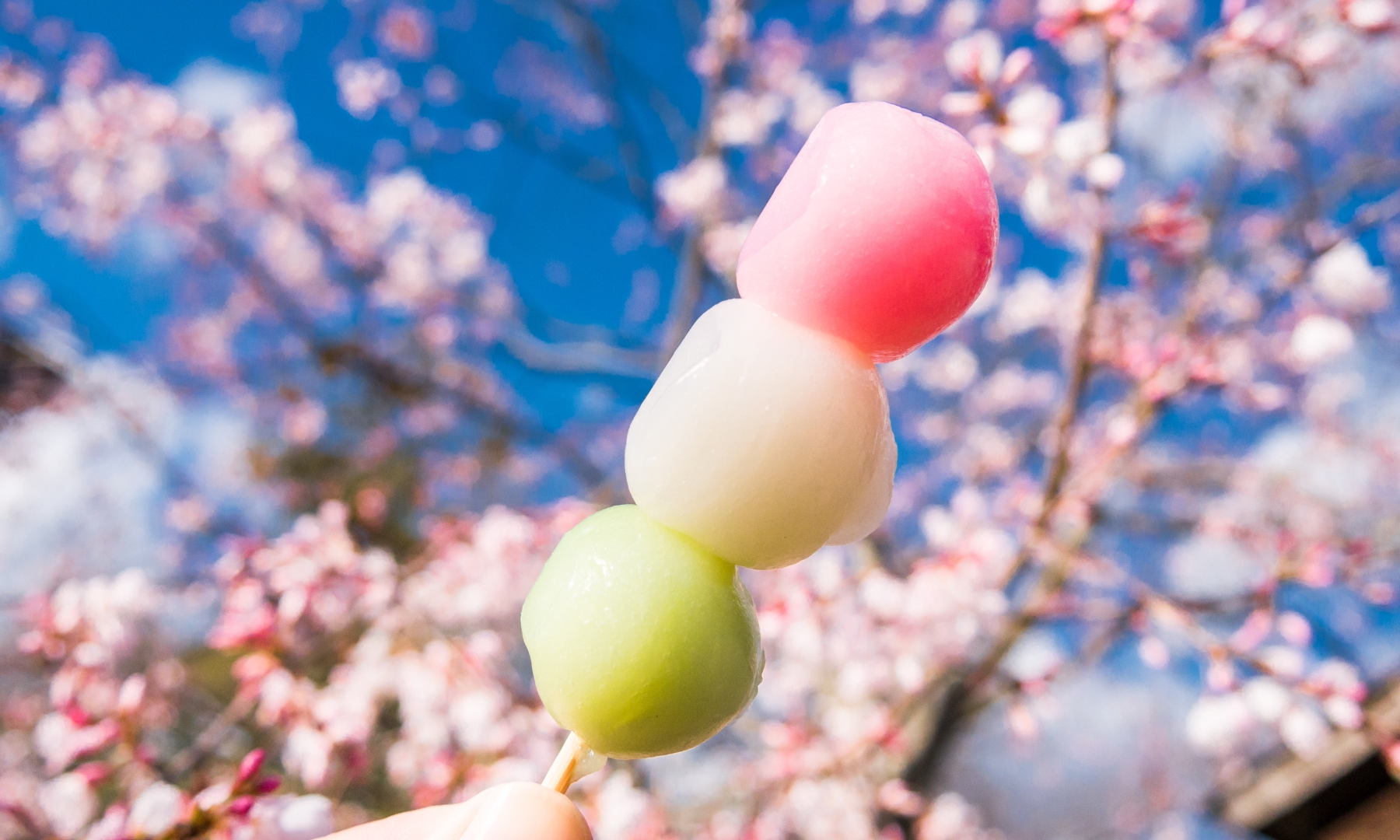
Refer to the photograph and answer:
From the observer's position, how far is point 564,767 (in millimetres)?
974

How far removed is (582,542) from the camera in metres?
0.96

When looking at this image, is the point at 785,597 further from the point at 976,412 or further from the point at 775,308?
the point at 976,412

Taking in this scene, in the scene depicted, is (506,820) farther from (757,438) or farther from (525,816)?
(757,438)

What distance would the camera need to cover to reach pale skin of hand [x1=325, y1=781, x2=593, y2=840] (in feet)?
2.98

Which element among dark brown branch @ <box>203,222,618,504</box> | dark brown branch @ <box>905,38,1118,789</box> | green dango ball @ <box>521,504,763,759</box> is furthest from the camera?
dark brown branch @ <box>203,222,618,504</box>

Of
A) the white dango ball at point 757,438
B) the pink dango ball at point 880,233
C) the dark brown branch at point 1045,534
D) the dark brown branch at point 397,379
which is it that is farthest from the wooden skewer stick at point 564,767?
the dark brown branch at point 397,379

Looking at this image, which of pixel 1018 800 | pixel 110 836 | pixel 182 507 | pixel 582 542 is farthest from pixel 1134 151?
pixel 1018 800

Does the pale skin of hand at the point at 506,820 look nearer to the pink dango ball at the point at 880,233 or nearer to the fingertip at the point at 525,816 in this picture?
the fingertip at the point at 525,816

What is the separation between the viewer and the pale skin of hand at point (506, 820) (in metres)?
0.91

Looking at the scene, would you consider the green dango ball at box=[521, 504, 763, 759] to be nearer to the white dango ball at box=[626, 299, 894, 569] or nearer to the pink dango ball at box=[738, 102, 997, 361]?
the white dango ball at box=[626, 299, 894, 569]

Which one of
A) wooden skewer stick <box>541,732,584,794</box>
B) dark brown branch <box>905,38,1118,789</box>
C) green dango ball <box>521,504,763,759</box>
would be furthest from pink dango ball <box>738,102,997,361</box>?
dark brown branch <box>905,38,1118,789</box>

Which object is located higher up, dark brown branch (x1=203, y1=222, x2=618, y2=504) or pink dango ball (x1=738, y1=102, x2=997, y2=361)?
pink dango ball (x1=738, y1=102, x2=997, y2=361)

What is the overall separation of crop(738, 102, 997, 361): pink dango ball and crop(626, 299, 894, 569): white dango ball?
5 centimetres

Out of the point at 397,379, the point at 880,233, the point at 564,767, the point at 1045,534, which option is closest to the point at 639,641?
the point at 564,767
